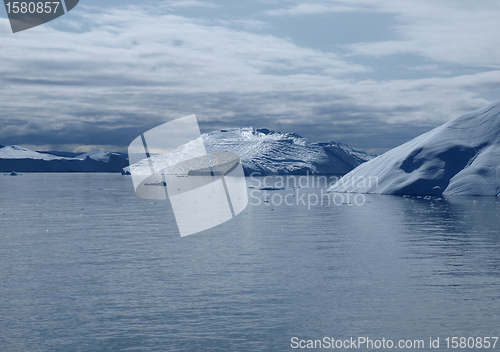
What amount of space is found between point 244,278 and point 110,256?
591 centimetres

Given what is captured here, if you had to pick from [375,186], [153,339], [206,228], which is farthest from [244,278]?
[375,186]

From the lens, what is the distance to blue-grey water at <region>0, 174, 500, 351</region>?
926 cm

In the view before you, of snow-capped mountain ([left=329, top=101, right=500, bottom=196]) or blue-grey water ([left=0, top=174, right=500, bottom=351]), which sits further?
snow-capped mountain ([left=329, top=101, right=500, bottom=196])

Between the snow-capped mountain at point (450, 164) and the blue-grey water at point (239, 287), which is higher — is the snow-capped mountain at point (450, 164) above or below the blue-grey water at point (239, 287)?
below

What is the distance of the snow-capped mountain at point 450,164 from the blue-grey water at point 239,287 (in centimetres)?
2860

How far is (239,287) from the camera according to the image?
12.6 meters

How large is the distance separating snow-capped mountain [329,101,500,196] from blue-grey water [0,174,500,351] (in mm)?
28603

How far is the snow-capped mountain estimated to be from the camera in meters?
51.0

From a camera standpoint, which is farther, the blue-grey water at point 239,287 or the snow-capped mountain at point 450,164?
the snow-capped mountain at point 450,164

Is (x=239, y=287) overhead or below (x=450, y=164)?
overhead

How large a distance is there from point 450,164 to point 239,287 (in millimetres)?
46558

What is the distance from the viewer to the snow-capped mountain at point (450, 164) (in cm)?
5103

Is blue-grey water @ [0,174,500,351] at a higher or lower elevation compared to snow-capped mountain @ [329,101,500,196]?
higher

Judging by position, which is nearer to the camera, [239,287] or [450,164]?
[239,287]
